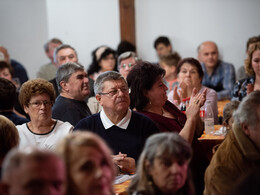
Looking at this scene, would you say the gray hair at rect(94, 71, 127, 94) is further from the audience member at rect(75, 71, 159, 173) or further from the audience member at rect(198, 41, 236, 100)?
the audience member at rect(198, 41, 236, 100)

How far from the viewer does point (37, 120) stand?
3.43 m

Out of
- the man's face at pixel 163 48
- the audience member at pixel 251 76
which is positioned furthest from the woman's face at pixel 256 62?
the man's face at pixel 163 48

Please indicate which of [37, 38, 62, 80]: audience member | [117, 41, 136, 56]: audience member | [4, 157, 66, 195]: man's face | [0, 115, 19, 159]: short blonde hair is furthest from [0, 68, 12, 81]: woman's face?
[4, 157, 66, 195]: man's face

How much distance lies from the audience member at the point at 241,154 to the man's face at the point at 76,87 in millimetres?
2020

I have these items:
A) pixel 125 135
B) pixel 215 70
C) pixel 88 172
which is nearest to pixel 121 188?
pixel 125 135

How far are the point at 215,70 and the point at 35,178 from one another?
5.97 m

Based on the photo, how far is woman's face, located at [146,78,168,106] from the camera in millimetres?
3416

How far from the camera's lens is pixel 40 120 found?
3.42 metres

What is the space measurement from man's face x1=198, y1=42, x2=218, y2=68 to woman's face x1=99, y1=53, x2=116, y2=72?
151 centimetres

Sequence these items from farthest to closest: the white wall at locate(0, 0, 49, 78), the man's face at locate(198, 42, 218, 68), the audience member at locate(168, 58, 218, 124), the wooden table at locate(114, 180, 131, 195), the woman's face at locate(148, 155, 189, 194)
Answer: the white wall at locate(0, 0, 49, 78) → the man's face at locate(198, 42, 218, 68) → the audience member at locate(168, 58, 218, 124) → the wooden table at locate(114, 180, 131, 195) → the woman's face at locate(148, 155, 189, 194)

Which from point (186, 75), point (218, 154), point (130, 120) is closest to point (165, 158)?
point (218, 154)

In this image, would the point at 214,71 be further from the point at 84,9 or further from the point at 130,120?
the point at 130,120

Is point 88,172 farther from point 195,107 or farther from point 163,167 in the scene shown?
point 195,107

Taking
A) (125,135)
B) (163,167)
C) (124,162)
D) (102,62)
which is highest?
(102,62)
